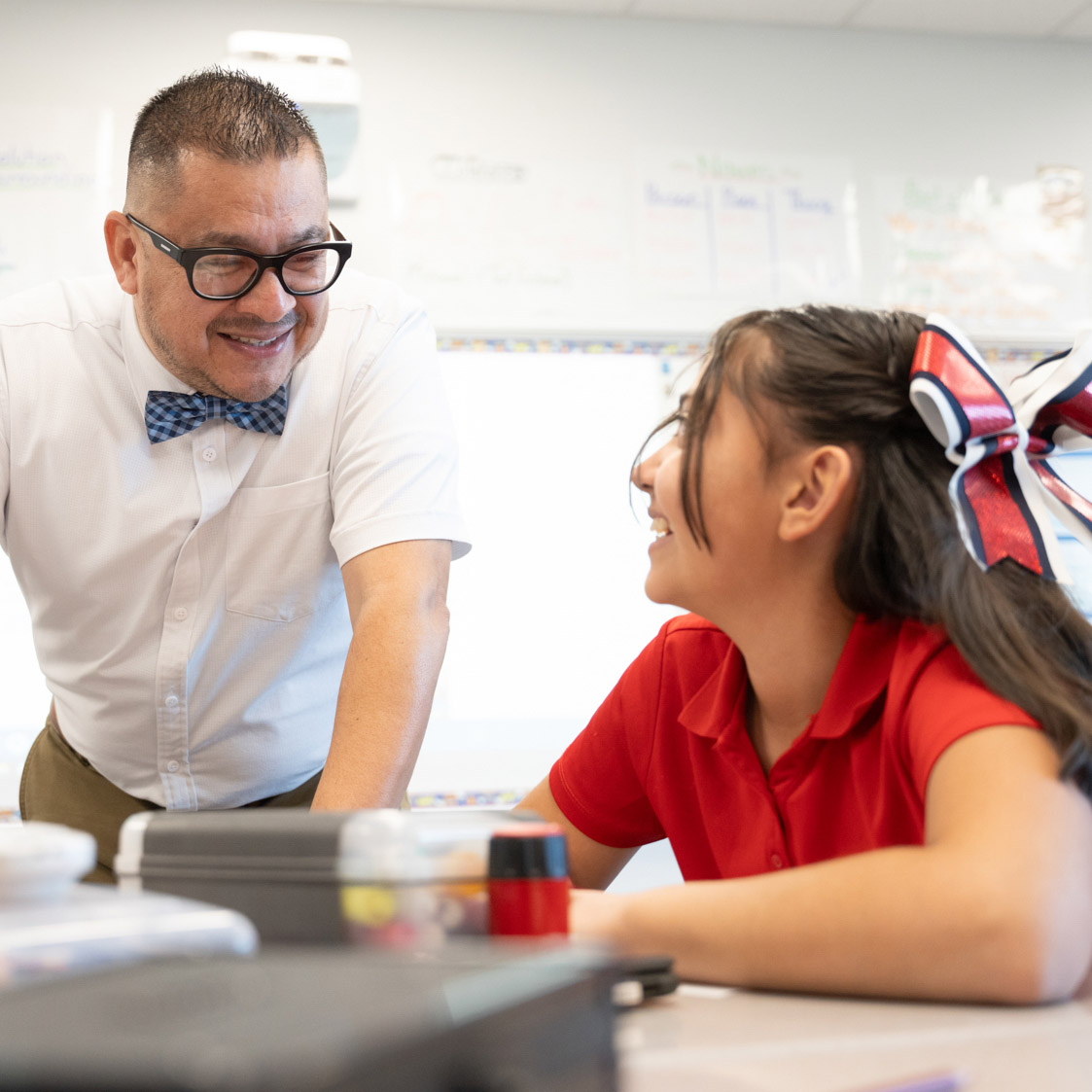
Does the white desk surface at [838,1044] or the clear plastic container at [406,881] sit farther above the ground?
the clear plastic container at [406,881]

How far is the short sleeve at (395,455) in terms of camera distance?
1.46 metres

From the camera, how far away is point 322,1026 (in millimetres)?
335

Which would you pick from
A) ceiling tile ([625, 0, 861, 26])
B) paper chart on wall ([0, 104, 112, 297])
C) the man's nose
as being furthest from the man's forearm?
ceiling tile ([625, 0, 861, 26])

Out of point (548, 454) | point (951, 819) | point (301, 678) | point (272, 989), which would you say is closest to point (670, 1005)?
point (951, 819)

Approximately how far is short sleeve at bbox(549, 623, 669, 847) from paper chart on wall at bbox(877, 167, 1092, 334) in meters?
2.31

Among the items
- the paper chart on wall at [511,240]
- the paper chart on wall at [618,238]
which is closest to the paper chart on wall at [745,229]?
the paper chart on wall at [618,238]

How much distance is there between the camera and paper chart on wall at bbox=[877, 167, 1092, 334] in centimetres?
327

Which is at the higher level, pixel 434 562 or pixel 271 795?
pixel 434 562

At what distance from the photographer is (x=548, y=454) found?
3061 millimetres

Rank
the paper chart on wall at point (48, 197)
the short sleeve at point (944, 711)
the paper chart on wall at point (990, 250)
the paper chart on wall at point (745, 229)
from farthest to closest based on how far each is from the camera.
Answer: the paper chart on wall at point (990, 250)
the paper chart on wall at point (745, 229)
the paper chart on wall at point (48, 197)
the short sleeve at point (944, 711)

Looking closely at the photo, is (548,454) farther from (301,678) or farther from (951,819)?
(951,819)

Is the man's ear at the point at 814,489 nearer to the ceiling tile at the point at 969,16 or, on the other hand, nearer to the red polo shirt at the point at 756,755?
the red polo shirt at the point at 756,755

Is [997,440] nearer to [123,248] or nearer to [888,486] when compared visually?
[888,486]

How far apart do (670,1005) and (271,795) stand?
1.10 m
